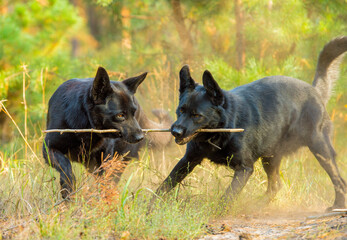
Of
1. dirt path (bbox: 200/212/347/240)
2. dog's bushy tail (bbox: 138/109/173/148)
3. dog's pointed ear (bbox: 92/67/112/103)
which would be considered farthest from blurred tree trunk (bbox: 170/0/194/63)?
dirt path (bbox: 200/212/347/240)

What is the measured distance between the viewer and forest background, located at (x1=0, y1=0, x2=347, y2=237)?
6199 mm

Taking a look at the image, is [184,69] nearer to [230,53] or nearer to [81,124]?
[81,124]

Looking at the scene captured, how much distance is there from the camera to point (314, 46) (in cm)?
668

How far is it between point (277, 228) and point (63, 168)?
1904 mm

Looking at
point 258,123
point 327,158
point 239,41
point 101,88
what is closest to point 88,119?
point 101,88

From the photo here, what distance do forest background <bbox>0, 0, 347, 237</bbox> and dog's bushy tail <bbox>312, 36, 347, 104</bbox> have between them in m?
0.99

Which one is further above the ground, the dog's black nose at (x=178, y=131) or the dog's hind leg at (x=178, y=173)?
the dog's black nose at (x=178, y=131)

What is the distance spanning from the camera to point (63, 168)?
3.96 metres

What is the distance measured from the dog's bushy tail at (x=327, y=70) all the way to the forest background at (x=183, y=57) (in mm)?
994

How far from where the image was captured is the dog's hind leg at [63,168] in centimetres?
388

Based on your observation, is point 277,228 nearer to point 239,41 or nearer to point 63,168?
point 63,168

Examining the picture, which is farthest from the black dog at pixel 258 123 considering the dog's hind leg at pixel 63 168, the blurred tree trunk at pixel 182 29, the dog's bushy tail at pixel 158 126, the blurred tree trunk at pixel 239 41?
the blurred tree trunk at pixel 182 29

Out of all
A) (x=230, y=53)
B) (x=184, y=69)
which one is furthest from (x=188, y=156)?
(x=230, y=53)

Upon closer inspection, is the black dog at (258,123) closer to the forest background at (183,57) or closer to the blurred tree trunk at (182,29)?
the forest background at (183,57)
